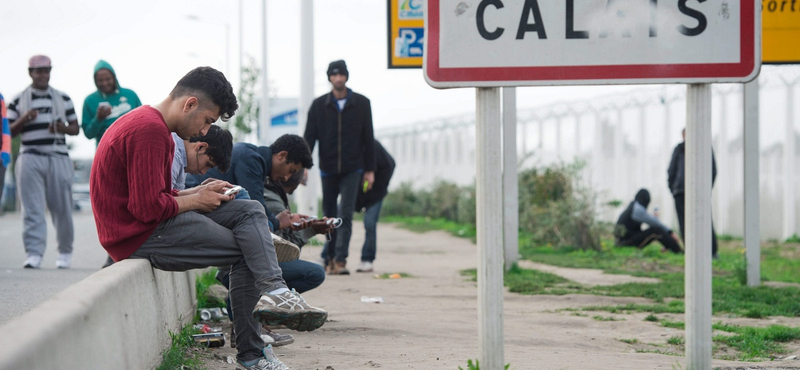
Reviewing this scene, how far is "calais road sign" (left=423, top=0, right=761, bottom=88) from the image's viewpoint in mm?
3443

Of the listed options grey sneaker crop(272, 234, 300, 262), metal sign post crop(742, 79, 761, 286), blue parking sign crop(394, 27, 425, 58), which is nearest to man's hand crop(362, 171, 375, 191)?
blue parking sign crop(394, 27, 425, 58)

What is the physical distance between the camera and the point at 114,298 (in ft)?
10.8

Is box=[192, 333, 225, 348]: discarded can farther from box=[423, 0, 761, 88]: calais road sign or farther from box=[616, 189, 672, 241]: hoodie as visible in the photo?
box=[616, 189, 672, 241]: hoodie

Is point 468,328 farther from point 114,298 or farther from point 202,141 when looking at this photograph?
point 114,298

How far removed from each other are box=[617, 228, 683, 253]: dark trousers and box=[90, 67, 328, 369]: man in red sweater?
9537 millimetres

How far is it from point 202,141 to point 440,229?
1404cm

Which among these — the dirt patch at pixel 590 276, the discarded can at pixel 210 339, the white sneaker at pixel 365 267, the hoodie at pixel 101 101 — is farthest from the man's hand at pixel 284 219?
the white sneaker at pixel 365 267

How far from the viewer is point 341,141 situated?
9.36 meters

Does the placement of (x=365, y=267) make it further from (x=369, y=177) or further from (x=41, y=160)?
(x=41, y=160)

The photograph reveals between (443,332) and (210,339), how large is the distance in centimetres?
158

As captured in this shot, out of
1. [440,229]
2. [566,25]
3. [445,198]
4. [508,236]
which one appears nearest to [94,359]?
[566,25]

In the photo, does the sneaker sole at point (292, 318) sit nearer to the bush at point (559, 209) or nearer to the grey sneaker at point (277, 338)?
the grey sneaker at point (277, 338)

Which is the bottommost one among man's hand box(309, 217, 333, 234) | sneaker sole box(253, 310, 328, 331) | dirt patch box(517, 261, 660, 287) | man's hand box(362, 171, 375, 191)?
dirt patch box(517, 261, 660, 287)

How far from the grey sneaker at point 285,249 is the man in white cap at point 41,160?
4.40 metres
